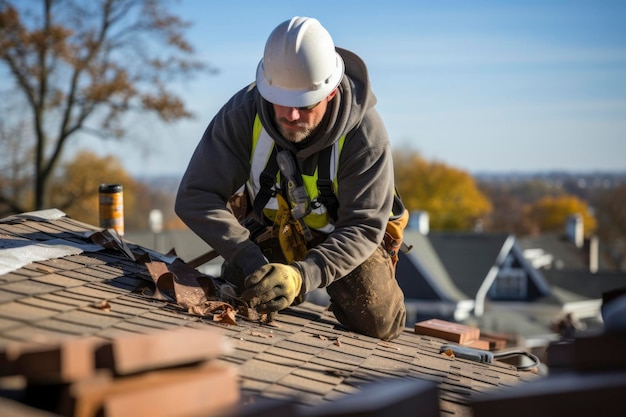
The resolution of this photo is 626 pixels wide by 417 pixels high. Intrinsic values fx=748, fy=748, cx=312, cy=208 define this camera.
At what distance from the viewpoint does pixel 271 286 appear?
411 centimetres

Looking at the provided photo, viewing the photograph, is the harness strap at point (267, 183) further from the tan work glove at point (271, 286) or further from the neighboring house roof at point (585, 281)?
the neighboring house roof at point (585, 281)

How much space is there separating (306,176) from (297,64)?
740 mm

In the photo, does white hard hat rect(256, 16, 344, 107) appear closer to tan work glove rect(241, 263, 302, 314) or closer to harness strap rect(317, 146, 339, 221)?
harness strap rect(317, 146, 339, 221)

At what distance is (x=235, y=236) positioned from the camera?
4.50 meters

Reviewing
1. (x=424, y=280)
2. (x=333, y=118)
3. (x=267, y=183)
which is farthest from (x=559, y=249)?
(x=333, y=118)

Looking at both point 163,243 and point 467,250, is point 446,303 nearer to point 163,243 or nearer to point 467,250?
point 467,250

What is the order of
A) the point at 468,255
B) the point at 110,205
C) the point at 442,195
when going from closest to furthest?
the point at 110,205 < the point at 468,255 < the point at 442,195

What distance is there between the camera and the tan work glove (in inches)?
162

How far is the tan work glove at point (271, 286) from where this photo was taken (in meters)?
4.11

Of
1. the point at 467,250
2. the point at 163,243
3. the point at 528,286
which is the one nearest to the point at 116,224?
the point at 163,243

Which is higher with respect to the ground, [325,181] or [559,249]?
[325,181]

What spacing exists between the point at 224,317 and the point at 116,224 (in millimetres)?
2397

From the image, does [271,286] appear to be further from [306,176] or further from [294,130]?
[294,130]

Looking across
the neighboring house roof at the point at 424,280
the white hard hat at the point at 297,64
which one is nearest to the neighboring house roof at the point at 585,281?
the neighboring house roof at the point at 424,280
